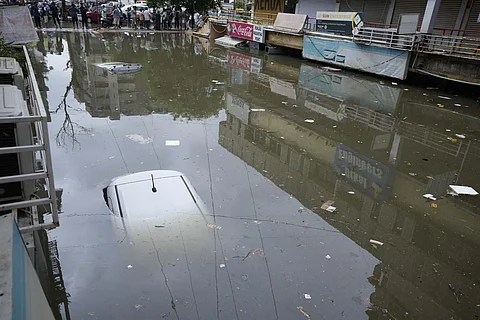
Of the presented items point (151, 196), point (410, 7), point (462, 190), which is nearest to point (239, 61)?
point (410, 7)

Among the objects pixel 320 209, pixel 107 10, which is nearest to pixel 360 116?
pixel 320 209

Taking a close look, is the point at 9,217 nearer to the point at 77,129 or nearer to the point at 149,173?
the point at 149,173

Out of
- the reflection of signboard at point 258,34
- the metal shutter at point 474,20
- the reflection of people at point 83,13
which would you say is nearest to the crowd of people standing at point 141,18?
the reflection of people at point 83,13

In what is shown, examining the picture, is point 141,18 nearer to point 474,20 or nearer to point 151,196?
point 474,20

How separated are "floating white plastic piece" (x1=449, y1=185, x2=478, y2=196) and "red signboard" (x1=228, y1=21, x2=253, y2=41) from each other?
668 inches

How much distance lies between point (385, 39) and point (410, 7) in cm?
502

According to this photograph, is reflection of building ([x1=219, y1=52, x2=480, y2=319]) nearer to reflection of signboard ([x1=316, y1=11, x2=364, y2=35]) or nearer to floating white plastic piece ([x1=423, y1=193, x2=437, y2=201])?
floating white plastic piece ([x1=423, y1=193, x2=437, y2=201])

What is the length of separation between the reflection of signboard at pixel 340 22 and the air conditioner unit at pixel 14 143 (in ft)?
44.2

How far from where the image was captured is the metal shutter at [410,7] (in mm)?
15689

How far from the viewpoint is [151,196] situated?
4145mm

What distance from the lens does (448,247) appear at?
3.84 m

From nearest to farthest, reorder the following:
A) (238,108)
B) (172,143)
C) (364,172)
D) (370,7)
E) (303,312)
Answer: (303,312) → (364,172) → (172,143) → (238,108) → (370,7)

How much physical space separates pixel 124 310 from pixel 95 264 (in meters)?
0.66

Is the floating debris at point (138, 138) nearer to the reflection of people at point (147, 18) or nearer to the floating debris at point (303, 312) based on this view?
the floating debris at point (303, 312)
